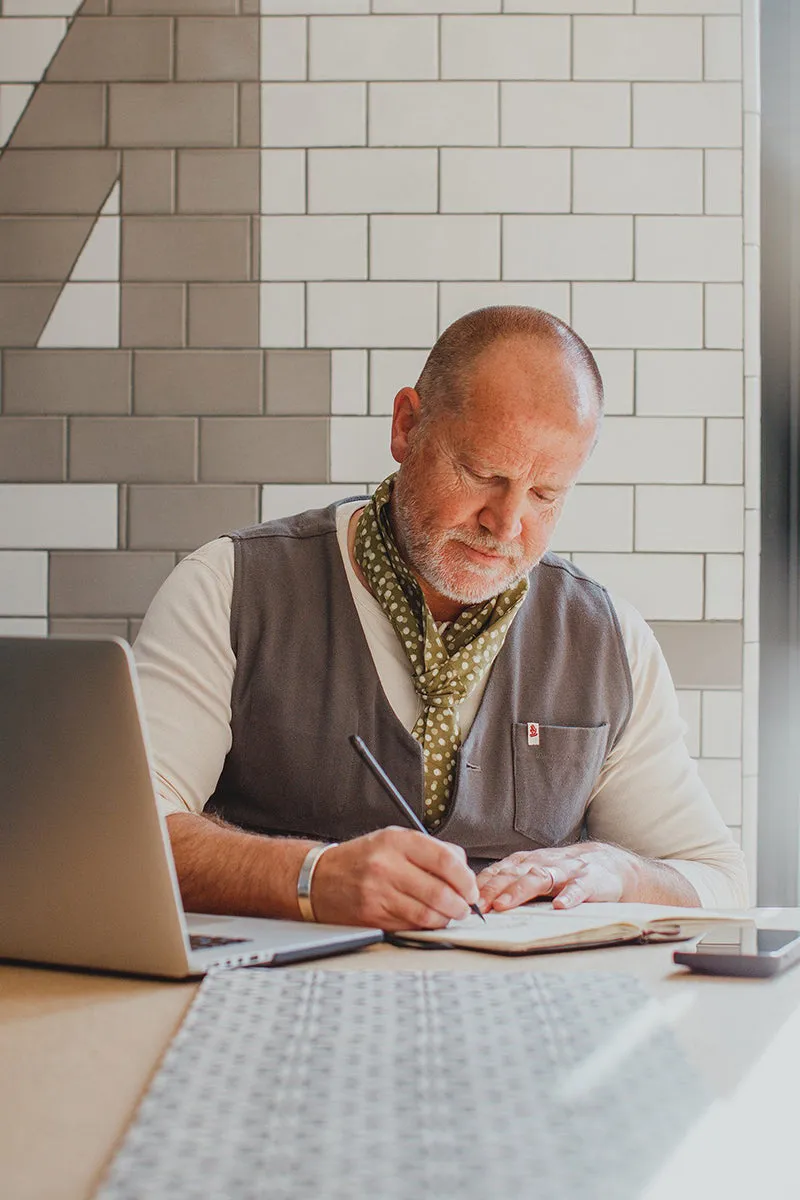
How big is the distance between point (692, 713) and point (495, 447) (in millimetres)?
1092

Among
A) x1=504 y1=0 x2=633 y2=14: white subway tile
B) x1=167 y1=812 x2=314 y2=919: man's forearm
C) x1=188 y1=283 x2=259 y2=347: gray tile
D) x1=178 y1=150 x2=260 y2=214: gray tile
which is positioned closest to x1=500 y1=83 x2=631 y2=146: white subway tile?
x1=504 y1=0 x2=633 y2=14: white subway tile

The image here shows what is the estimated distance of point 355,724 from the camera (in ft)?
5.80

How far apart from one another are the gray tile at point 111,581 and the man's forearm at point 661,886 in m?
1.38

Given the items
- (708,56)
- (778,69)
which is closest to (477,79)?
(708,56)

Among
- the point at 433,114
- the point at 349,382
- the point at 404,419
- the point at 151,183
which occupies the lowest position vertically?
the point at 404,419

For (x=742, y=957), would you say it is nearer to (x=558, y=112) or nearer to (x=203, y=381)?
(x=203, y=381)

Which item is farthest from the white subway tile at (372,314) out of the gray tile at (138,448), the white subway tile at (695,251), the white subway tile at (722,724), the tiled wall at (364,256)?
the white subway tile at (722,724)

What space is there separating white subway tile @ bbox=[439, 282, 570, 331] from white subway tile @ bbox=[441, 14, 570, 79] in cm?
43

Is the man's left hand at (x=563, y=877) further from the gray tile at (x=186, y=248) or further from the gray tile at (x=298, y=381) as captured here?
the gray tile at (x=186, y=248)

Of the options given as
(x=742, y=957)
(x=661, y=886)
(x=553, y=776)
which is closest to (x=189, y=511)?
(x=553, y=776)

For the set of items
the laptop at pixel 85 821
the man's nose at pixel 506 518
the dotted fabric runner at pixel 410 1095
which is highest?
the man's nose at pixel 506 518

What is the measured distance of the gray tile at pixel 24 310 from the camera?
2645mm

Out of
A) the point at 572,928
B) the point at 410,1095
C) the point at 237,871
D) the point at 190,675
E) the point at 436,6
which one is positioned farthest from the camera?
the point at 436,6

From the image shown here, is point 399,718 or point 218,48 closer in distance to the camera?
point 399,718
